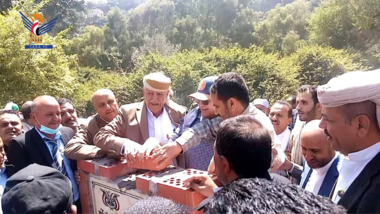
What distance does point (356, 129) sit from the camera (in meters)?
1.57

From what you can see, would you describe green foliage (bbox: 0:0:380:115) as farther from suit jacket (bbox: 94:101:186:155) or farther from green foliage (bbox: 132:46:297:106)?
suit jacket (bbox: 94:101:186:155)

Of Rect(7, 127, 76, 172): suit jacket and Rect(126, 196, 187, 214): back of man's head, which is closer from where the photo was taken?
Rect(126, 196, 187, 214): back of man's head

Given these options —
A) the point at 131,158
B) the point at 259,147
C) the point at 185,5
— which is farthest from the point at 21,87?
the point at 185,5

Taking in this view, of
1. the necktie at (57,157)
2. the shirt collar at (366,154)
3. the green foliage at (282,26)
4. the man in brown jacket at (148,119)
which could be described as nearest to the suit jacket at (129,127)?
the man in brown jacket at (148,119)

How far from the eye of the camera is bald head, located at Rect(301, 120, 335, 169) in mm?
2152

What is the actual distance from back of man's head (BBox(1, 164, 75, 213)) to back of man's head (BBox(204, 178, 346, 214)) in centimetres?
91

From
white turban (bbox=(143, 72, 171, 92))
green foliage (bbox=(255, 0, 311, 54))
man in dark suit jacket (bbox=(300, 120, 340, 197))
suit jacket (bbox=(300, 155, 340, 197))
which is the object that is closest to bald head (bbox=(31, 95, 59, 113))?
white turban (bbox=(143, 72, 171, 92))

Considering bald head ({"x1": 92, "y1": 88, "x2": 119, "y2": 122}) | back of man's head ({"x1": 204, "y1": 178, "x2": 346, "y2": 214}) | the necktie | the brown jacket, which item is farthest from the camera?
bald head ({"x1": 92, "y1": 88, "x2": 119, "y2": 122})

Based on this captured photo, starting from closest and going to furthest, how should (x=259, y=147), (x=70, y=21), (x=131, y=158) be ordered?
(x=259, y=147)
(x=131, y=158)
(x=70, y=21)

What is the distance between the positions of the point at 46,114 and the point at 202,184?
2058 millimetres

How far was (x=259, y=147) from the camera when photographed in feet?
4.66

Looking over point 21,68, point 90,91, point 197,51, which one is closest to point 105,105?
point 21,68

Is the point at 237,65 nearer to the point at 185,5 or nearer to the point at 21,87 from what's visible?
the point at 21,87

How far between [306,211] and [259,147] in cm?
43
